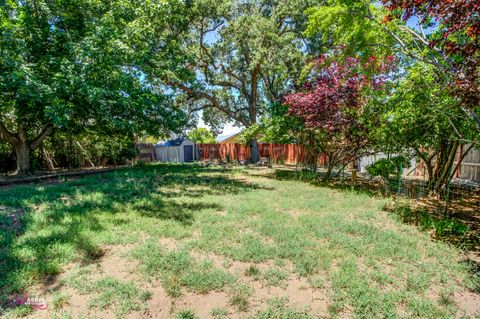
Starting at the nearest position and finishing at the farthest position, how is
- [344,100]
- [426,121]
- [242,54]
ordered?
[426,121], [344,100], [242,54]

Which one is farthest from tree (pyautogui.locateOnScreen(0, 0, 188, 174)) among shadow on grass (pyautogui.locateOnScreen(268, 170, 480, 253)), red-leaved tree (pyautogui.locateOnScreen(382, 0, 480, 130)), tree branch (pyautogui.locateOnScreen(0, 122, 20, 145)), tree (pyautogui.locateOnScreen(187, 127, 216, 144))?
tree (pyautogui.locateOnScreen(187, 127, 216, 144))

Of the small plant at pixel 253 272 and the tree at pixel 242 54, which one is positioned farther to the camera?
the tree at pixel 242 54

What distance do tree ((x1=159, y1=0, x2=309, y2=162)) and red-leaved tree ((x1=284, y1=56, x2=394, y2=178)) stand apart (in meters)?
3.40

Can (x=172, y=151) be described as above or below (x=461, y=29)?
below

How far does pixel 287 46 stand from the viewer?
12812mm

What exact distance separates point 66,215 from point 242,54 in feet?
44.9

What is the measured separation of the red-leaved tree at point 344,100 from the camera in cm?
762

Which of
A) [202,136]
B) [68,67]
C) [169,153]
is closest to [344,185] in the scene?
[68,67]

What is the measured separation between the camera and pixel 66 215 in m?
4.47

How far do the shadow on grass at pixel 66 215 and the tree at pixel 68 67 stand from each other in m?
2.41

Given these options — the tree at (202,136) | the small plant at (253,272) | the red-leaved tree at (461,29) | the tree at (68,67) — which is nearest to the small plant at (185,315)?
the small plant at (253,272)

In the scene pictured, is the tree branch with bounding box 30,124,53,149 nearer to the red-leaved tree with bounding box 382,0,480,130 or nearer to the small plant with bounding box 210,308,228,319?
the small plant with bounding box 210,308,228,319

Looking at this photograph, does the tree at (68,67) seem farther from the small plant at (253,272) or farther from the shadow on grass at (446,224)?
the shadow on grass at (446,224)

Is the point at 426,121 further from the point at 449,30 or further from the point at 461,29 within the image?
the point at 449,30
